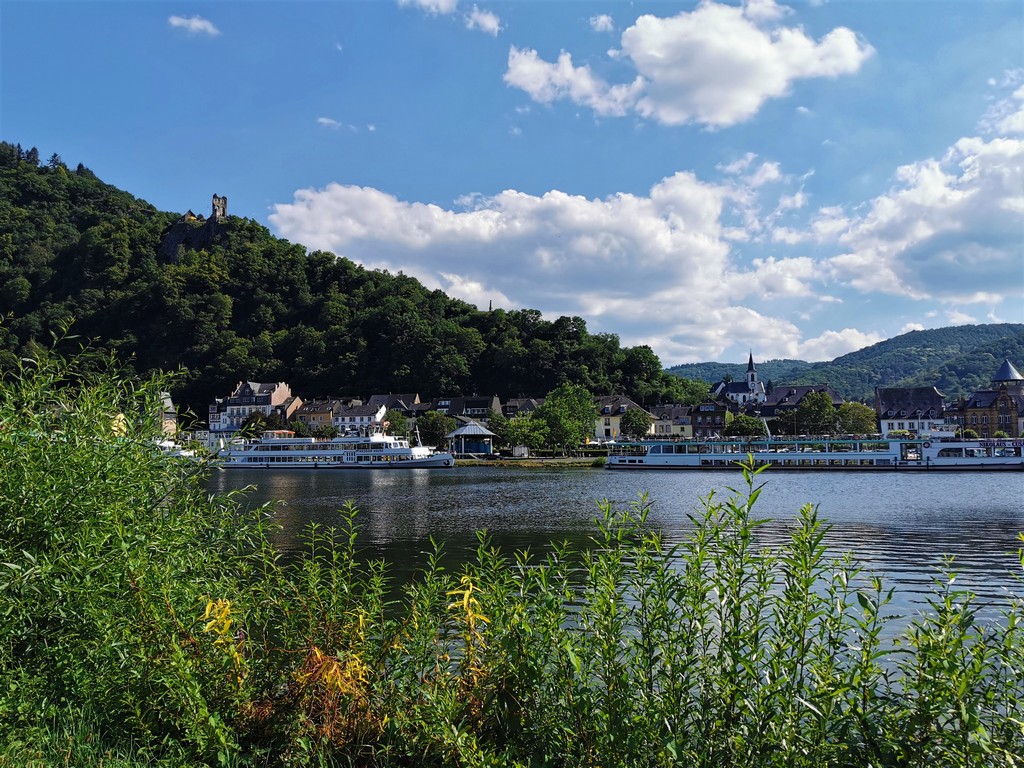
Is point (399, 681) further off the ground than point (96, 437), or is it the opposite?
point (96, 437)

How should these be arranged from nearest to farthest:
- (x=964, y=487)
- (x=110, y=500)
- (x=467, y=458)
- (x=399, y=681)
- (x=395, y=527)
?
(x=399, y=681) → (x=110, y=500) → (x=395, y=527) → (x=964, y=487) → (x=467, y=458)

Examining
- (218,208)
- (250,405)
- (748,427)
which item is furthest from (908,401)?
(218,208)

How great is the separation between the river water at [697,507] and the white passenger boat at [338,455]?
26.3 metres

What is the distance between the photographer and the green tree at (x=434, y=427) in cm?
11038

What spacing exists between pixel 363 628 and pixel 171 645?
1702 mm

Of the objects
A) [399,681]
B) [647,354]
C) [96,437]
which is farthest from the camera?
[647,354]

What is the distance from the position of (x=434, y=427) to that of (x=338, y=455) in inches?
779

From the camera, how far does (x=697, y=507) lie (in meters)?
35.2

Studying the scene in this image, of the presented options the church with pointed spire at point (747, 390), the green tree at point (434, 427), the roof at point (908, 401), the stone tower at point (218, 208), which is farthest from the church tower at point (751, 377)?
the stone tower at point (218, 208)

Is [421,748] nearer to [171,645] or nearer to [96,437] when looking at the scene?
[171,645]

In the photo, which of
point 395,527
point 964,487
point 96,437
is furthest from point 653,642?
point 964,487

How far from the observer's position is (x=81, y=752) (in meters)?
5.13

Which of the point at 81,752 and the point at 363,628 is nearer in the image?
the point at 81,752

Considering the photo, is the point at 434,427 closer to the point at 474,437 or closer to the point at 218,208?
the point at 474,437
